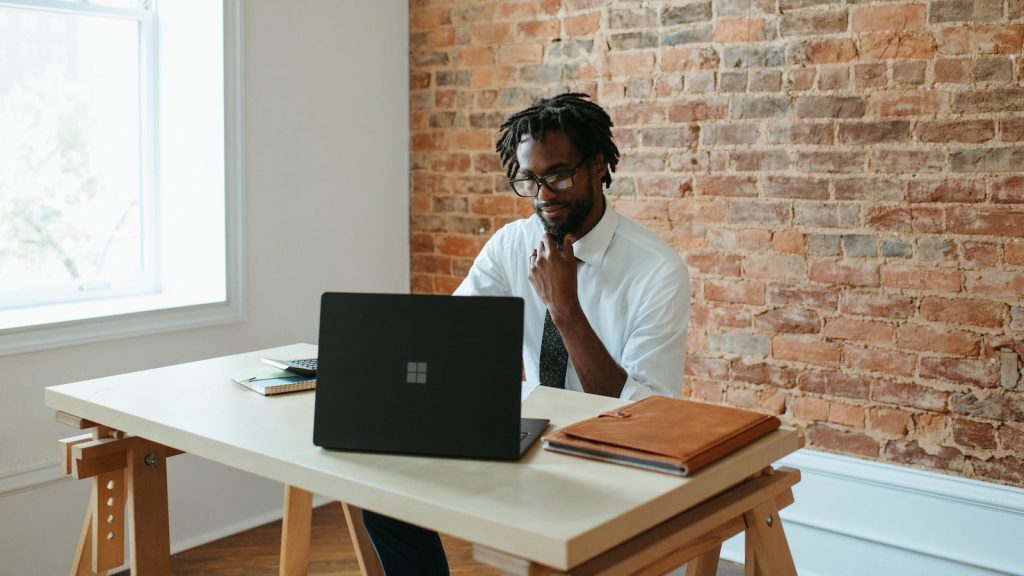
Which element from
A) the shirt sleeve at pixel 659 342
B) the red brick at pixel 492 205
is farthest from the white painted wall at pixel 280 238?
the shirt sleeve at pixel 659 342

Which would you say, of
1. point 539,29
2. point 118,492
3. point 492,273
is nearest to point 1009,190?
point 492,273

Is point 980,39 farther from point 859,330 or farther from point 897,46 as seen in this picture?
point 859,330

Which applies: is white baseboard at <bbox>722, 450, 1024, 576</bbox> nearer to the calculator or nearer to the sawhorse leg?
the sawhorse leg

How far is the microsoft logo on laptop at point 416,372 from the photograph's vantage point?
1548 millimetres

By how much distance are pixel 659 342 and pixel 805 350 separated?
918 mm

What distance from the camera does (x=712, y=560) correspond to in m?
2.03

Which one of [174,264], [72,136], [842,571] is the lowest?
[842,571]

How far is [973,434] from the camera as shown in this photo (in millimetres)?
2699

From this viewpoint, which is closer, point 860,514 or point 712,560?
point 712,560

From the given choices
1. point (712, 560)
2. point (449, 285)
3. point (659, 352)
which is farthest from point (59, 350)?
point (712, 560)

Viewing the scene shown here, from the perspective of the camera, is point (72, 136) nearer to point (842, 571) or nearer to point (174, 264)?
point (174, 264)

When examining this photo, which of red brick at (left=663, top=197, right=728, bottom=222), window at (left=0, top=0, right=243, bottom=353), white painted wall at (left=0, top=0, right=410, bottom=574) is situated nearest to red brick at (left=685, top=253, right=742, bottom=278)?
red brick at (left=663, top=197, right=728, bottom=222)

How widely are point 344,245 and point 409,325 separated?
2.27 meters

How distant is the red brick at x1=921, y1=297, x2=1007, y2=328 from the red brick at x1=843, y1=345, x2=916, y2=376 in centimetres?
14
